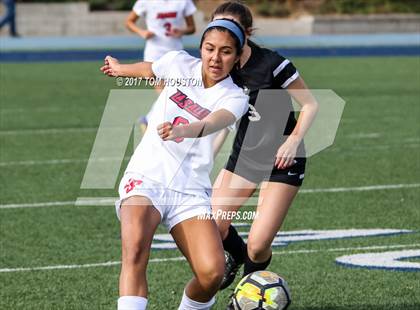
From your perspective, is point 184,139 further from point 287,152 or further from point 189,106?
point 287,152

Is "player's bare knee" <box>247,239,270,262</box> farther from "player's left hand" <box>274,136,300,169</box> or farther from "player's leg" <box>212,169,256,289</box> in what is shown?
"player's left hand" <box>274,136,300,169</box>

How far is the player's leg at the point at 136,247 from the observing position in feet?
16.3

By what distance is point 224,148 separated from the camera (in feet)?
39.3

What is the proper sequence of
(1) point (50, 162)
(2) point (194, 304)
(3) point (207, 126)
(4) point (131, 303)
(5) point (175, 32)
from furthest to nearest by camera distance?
(5) point (175, 32)
(1) point (50, 162)
(2) point (194, 304)
(3) point (207, 126)
(4) point (131, 303)

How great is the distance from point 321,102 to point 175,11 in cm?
418

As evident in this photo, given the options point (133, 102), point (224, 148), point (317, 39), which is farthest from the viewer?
point (317, 39)

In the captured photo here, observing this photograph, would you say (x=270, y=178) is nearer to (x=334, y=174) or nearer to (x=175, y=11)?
(x=334, y=174)

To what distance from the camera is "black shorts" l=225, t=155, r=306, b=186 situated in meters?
6.21

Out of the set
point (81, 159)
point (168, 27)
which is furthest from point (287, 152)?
point (168, 27)

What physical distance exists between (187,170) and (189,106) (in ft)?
1.05

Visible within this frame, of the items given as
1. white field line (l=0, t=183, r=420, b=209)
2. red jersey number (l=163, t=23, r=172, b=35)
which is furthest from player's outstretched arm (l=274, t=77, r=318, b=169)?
red jersey number (l=163, t=23, r=172, b=35)

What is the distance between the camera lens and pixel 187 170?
207 inches

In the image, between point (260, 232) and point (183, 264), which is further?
point (183, 264)

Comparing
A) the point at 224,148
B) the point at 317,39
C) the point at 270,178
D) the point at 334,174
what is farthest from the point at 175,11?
the point at 317,39
